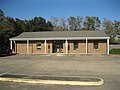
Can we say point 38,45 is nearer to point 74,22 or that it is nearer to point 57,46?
point 57,46

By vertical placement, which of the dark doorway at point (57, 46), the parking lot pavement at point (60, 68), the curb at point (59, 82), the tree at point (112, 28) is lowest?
the parking lot pavement at point (60, 68)

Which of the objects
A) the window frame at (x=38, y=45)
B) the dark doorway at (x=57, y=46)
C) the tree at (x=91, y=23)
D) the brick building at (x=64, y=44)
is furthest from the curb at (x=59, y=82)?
the tree at (x=91, y=23)

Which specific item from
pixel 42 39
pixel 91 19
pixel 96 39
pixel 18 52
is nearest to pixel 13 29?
pixel 18 52

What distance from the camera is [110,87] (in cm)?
824

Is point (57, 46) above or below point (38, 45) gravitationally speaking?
below

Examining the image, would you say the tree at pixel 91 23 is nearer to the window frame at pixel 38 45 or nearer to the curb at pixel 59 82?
the window frame at pixel 38 45

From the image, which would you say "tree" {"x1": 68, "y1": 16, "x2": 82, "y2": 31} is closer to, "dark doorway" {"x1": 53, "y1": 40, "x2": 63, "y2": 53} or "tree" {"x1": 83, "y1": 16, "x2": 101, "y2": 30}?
"tree" {"x1": 83, "y1": 16, "x2": 101, "y2": 30}

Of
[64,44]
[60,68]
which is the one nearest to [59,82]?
[60,68]

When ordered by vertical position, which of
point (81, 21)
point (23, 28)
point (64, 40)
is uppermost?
point (81, 21)

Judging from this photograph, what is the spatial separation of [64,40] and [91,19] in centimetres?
3467

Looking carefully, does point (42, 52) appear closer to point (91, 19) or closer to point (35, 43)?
point (35, 43)

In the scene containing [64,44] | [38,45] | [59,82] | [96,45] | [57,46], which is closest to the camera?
[59,82]

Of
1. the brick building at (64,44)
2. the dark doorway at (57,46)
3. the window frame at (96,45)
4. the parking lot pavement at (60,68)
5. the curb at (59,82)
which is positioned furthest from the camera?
the dark doorway at (57,46)

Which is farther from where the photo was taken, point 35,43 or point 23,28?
point 23,28
